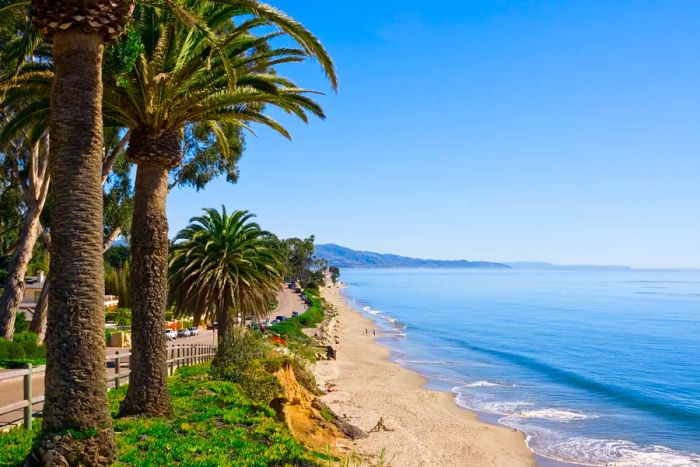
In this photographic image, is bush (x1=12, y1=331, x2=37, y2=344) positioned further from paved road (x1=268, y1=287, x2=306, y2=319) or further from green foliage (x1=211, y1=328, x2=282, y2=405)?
paved road (x1=268, y1=287, x2=306, y2=319)

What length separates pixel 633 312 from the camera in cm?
10656

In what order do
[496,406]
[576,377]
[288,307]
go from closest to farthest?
[496,406] → [576,377] → [288,307]

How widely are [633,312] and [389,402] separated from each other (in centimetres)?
8989

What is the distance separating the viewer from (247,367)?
757 inches

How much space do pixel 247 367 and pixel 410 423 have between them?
1099 cm

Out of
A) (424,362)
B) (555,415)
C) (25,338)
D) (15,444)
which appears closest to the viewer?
(15,444)

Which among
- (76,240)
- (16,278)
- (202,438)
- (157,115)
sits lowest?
(202,438)

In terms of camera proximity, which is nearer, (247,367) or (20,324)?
(247,367)

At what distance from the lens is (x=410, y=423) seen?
27156 mm

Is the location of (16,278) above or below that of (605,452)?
above

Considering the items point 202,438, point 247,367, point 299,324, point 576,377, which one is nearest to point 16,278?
point 247,367

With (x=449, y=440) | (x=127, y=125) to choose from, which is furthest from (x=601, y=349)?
(x=127, y=125)

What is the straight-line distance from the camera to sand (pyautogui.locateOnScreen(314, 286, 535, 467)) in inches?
850

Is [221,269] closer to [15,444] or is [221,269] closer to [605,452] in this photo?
[15,444]
